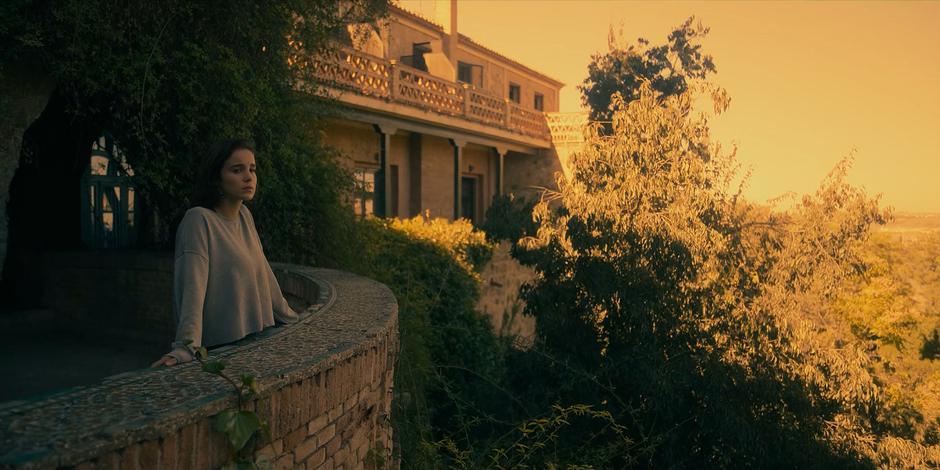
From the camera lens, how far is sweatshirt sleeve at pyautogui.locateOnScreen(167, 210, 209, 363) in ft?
9.52

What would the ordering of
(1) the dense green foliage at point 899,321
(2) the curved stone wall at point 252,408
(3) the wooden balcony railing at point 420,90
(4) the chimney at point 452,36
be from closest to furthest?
(2) the curved stone wall at point 252,408, (3) the wooden balcony railing at point 420,90, (1) the dense green foliage at point 899,321, (4) the chimney at point 452,36

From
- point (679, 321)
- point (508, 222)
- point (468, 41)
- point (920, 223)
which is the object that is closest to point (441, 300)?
point (508, 222)

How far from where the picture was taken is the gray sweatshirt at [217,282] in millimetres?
2924

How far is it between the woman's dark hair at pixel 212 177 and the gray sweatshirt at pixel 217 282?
91mm

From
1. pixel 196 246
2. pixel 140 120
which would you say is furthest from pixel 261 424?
pixel 140 120

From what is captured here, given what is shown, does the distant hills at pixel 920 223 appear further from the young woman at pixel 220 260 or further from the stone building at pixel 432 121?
the young woman at pixel 220 260

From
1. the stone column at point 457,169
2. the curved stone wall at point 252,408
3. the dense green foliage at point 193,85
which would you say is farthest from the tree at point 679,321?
the stone column at point 457,169

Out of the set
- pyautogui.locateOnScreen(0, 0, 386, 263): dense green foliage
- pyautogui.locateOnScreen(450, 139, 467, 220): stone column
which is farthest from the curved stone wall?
pyautogui.locateOnScreen(450, 139, 467, 220): stone column

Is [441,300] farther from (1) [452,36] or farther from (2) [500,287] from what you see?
(1) [452,36]

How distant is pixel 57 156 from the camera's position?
8.52m

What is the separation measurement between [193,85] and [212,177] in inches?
159

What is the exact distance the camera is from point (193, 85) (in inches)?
266

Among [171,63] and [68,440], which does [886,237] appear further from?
[68,440]

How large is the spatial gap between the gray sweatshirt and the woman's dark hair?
3.6 inches
